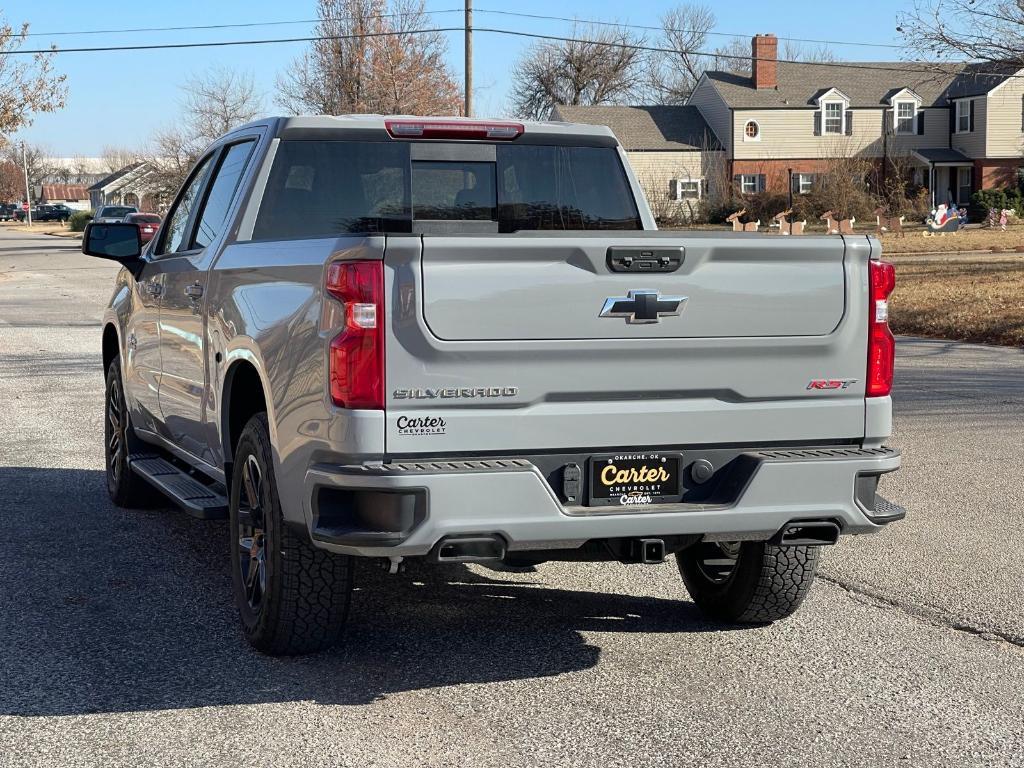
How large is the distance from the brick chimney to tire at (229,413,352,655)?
62.0m

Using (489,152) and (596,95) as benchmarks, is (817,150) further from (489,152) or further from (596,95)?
(489,152)

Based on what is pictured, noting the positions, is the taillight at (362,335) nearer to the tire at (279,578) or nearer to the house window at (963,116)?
the tire at (279,578)

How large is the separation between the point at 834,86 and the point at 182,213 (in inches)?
2437

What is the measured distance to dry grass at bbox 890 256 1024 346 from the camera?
1717 cm

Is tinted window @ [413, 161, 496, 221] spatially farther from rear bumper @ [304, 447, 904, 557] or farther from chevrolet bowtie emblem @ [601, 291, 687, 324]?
rear bumper @ [304, 447, 904, 557]

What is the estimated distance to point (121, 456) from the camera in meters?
7.78

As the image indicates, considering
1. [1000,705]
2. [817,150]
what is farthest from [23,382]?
[817,150]

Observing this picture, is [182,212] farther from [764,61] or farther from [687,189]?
[764,61]

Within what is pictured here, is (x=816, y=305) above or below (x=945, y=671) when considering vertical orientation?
above

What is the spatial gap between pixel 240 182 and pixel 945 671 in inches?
144

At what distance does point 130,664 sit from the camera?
4.98 metres

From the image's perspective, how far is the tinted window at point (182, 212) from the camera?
6910 mm

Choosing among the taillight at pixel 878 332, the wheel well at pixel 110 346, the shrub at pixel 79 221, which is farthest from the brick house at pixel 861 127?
the taillight at pixel 878 332

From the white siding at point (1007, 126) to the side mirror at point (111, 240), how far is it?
197 feet
